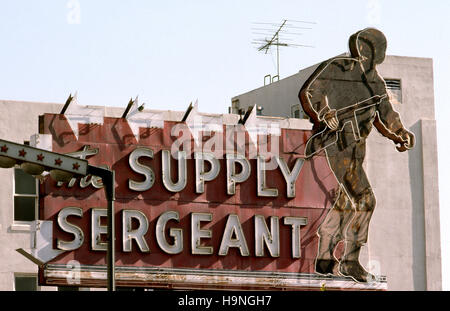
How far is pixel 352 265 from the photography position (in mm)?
37250

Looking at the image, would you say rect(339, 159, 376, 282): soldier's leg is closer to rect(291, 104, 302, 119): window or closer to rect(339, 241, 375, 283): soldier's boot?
rect(339, 241, 375, 283): soldier's boot

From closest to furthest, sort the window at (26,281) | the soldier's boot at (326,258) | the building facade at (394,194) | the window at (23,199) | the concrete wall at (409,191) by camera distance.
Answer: the soldier's boot at (326,258) < the building facade at (394,194) < the window at (23,199) < the window at (26,281) < the concrete wall at (409,191)

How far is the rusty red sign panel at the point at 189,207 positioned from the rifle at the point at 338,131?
0.32m

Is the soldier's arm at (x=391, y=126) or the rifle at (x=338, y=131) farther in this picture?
the soldier's arm at (x=391, y=126)

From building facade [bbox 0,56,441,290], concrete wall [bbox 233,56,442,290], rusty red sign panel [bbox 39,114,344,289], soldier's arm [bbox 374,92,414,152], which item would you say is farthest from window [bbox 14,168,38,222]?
soldier's arm [bbox 374,92,414,152]

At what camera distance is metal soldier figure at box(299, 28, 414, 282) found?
3722 cm

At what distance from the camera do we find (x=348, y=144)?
38125 millimetres

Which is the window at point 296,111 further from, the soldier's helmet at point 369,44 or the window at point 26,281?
the window at point 26,281

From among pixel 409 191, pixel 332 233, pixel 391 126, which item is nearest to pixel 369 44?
pixel 391 126

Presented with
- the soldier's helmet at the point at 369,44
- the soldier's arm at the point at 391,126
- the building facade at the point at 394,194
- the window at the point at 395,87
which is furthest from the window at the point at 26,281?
the window at the point at 395,87

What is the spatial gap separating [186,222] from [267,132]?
4.19 metres

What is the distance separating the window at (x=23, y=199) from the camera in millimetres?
40906

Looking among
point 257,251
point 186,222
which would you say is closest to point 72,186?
point 186,222

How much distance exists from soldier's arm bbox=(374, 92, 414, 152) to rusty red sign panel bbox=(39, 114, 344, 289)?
2.91 meters
